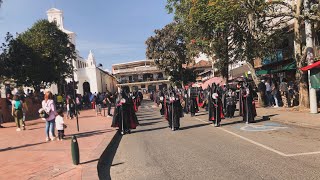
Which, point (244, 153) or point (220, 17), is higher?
point (220, 17)

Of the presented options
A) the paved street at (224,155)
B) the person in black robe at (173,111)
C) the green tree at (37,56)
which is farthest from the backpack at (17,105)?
the green tree at (37,56)

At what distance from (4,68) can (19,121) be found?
25.6m

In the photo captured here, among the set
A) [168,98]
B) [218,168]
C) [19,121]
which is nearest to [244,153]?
[218,168]

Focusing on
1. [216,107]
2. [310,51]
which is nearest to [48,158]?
[216,107]

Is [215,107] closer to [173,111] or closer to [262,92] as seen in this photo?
[173,111]

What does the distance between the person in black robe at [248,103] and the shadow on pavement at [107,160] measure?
565 cm

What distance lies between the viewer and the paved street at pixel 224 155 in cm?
811

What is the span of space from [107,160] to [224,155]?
2998mm

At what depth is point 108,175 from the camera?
8.95 m

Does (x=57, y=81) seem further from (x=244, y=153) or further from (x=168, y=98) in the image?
(x=244, y=153)

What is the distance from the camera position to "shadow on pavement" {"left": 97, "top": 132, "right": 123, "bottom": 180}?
9.06 m

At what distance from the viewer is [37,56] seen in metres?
46.5

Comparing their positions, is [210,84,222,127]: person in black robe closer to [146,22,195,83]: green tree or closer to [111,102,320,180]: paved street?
[111,102,320,180]: paved street

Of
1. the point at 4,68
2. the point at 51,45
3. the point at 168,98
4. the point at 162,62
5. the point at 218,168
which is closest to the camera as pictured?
the point at 218,168
